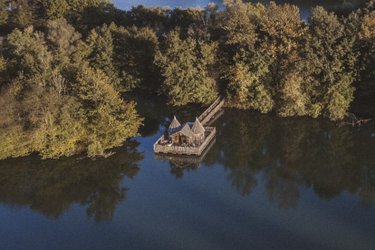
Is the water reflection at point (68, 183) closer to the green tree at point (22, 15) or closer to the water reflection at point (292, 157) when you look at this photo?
the water reflection at point (292, 157)

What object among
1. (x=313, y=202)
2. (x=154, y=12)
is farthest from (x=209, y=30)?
(x=313, y=202)

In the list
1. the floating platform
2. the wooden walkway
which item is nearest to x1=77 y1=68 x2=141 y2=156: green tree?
the floating platform

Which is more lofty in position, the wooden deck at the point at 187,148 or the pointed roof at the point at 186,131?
the pointed roof at the point at 186,131

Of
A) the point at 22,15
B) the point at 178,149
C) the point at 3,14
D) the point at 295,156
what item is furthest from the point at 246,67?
the point at 3,14

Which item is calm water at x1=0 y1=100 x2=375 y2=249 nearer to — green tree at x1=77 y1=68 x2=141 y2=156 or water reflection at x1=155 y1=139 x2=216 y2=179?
water reflection at x1=155 y1=139 x2=216 y2=179

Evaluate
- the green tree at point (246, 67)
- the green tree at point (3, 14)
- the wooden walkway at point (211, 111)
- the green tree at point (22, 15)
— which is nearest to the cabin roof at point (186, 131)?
the wooden walkway at point (211, 111)

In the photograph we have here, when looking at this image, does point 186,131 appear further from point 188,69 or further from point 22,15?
point 22,15

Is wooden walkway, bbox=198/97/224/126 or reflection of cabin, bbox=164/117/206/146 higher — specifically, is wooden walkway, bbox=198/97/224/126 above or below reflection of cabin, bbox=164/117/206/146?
above
